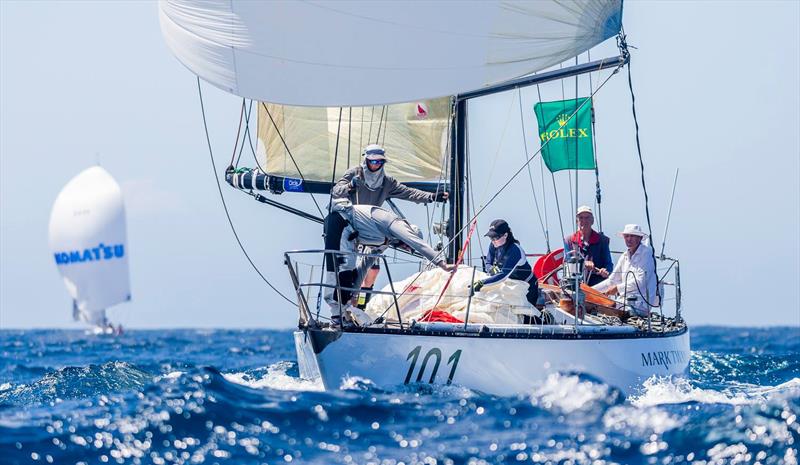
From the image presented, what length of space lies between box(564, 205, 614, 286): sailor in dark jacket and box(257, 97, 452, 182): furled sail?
2.28 metres

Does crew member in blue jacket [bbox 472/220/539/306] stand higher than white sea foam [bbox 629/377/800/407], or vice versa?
crew member in blue jacket [bbox 472/220/539/306]

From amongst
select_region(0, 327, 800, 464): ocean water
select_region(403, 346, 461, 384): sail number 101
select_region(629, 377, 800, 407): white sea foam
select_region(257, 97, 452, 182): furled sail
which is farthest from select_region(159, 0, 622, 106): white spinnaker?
select_region(257, 97, 452, 182): furled sail

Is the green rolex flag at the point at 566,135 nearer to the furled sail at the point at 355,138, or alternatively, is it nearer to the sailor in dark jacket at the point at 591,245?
the sailor in dark jacket at the point at 591,245

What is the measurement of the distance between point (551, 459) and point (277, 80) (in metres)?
4.71

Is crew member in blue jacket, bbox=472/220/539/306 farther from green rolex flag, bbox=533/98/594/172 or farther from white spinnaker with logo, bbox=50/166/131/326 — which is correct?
white spinnaker with logo, bbox=50/166/131/326

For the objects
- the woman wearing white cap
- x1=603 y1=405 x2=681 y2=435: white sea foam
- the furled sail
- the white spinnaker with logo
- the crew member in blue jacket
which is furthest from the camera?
the white spinnaker with logo

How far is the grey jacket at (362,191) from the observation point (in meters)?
11.5

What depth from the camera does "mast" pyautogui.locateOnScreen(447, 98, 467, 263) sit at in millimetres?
13422

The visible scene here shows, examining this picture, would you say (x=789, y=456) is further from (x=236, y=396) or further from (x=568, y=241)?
(x=568, y=241)

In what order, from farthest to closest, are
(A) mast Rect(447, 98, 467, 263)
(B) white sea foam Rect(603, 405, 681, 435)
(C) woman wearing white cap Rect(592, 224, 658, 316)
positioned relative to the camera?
1. (A) mast Rect(447, 98, 467, 263)
2. (C) woman wearing white cap Rect(592, 224, 658, 316)
3. (B) white sea foam Rect(603, 405, 681, 435)

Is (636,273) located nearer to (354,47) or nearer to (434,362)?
(434,362)

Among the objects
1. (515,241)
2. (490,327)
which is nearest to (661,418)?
(490,327)

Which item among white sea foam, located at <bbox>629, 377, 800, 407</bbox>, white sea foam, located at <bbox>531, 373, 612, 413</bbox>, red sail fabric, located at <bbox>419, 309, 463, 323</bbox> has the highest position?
red sail fabric, located at <bbox>419, 309, 463, 323</bbox>

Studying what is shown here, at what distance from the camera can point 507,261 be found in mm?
11422
